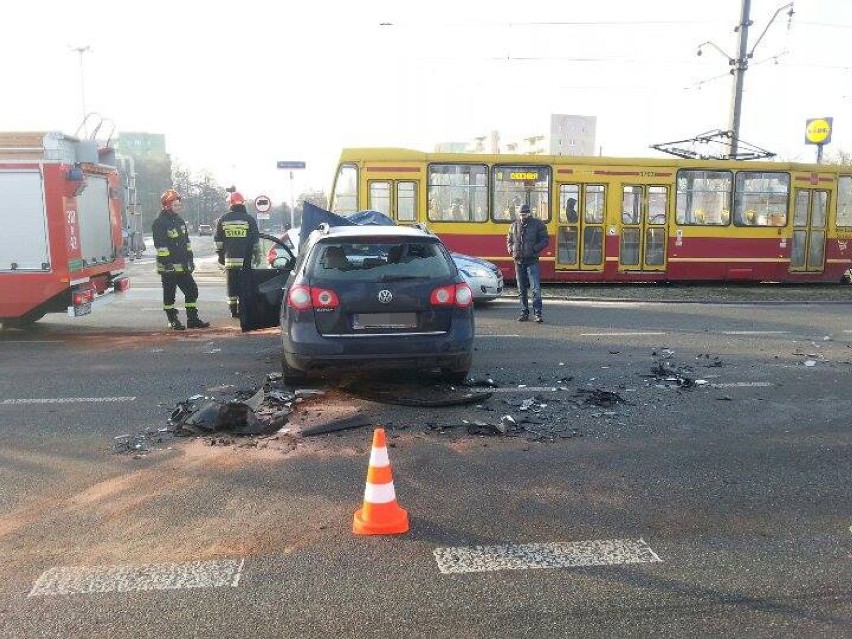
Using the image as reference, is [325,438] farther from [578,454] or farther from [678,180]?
[678,180]

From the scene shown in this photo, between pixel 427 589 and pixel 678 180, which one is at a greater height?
pixel 678 180

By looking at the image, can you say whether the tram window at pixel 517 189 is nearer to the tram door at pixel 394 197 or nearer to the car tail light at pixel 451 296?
the tram door at pixel 394 197

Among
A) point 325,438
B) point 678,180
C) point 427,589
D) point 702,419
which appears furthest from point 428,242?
point 678,180

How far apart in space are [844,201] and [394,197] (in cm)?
1179

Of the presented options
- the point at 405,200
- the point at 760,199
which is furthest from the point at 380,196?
the point at 760,199

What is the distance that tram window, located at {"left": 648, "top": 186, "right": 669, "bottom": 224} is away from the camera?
675 inches

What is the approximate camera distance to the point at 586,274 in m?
17.2

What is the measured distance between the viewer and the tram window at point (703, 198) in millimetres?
17219

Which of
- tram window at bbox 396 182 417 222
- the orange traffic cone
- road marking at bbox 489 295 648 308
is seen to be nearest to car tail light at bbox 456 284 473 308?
the orange traffic cone

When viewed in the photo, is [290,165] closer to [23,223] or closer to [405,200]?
[405,200]

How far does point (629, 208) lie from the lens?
1706cm

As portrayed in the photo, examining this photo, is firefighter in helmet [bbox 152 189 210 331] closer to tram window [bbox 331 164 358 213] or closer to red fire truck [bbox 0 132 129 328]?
red fire truck [bbox 0 132 129 328]

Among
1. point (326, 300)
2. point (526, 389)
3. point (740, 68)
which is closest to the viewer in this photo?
point (326, 300)

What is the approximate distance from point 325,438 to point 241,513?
139cm
